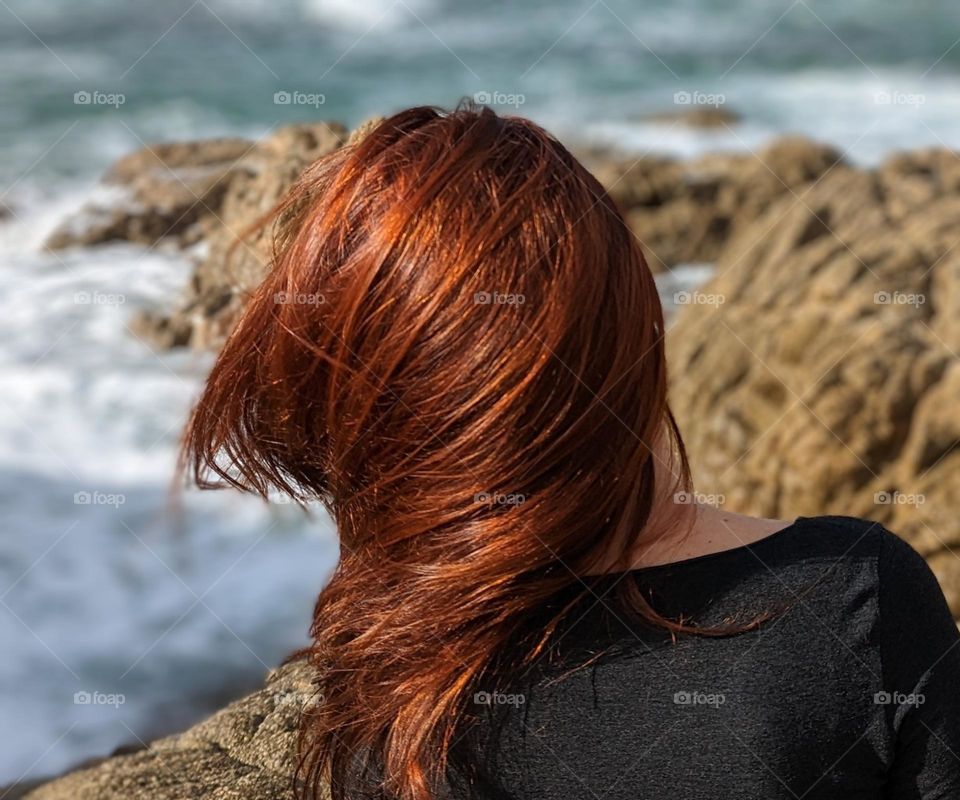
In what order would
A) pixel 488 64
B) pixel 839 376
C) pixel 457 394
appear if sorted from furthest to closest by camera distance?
pixel 488 64 < pixel 839 376 < pixel 457 394

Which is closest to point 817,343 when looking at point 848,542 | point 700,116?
point 848,542

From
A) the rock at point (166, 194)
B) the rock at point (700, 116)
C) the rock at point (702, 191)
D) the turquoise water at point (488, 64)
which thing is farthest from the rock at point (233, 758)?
the rock at point (700, 116)

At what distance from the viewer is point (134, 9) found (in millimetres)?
17844

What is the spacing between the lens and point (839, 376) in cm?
480

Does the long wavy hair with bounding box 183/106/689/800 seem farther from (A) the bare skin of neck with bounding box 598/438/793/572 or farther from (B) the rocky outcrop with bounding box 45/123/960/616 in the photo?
(B) the rocky outcrop with bounding box 45/123/960/616

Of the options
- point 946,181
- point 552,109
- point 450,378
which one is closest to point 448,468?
point 450,378

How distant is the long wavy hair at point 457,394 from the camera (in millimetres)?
1050

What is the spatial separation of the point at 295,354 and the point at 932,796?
85 cm

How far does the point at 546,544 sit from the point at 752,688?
261 mm

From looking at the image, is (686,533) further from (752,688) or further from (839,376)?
(839,376)

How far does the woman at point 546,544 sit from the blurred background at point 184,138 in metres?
1.70

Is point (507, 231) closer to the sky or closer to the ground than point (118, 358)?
closer to the ground

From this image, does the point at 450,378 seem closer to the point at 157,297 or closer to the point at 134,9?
the point at 157,297

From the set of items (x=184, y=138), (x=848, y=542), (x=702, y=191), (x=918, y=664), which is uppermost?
(x=184, y=138)
